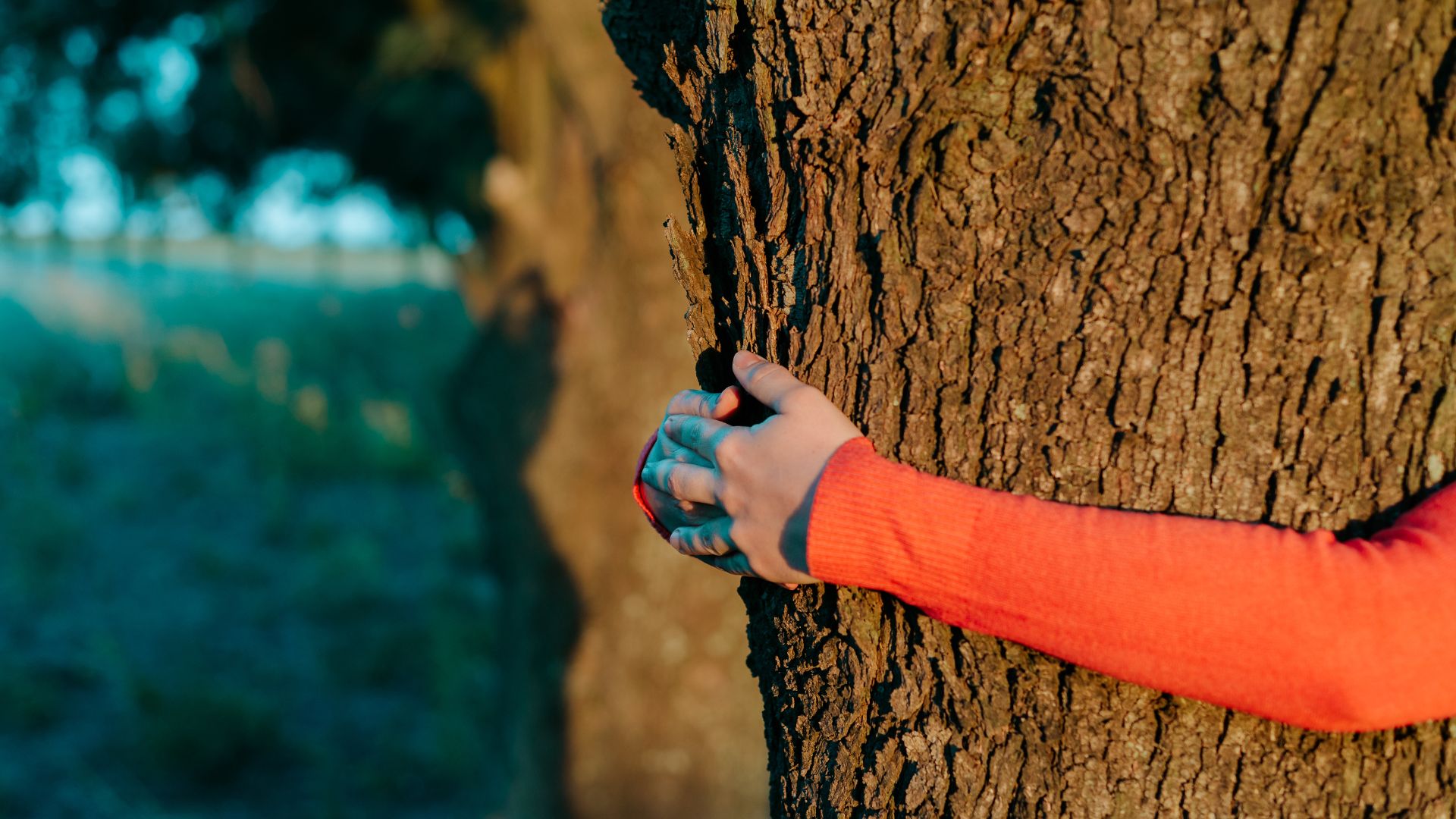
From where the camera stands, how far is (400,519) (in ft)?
31.1

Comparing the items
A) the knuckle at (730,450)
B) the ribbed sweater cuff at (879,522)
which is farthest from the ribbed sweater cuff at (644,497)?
the ribbed sweater cuff at (879,522)

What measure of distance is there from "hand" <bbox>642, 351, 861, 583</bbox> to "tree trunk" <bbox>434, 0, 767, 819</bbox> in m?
2.80

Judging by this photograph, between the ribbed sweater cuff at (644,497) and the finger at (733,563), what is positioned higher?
the ribbed sweater cuff at (644,497)

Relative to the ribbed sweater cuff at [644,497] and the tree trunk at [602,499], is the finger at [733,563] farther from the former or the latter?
the tree trunk at [602,499]

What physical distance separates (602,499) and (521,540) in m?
0.48

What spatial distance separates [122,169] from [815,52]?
5.80 m

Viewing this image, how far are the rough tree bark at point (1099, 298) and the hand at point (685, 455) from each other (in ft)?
0.31

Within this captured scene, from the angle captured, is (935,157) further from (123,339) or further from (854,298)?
(123,339)

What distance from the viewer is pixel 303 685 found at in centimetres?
650

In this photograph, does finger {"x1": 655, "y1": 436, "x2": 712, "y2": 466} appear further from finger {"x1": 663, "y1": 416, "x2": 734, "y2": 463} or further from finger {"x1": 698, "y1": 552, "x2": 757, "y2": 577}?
finger {"x1": 698, "y1": 552, "x2": 757, "y2": 577}

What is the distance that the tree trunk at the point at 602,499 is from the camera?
4070 mm

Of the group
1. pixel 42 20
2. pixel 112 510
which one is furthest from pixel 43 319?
pixel 42 20

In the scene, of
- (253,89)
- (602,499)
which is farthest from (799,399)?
(253,89)

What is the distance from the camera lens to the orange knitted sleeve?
103cm
